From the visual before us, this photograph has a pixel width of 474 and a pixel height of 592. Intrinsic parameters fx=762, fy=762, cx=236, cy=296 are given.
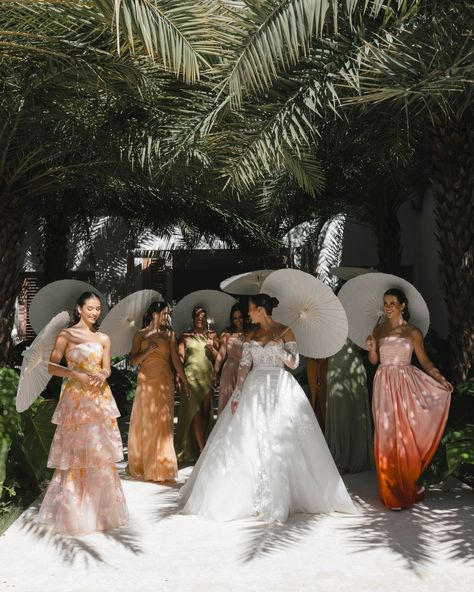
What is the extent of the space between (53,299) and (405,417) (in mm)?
3263

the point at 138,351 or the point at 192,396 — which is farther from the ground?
the point at 138,351

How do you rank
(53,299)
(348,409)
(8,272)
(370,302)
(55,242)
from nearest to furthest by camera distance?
(370,302), (53,299), (8,272), (348,409), (55,242)

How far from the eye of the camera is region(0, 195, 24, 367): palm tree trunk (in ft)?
24.7

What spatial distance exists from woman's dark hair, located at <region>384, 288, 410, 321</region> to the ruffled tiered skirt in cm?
252

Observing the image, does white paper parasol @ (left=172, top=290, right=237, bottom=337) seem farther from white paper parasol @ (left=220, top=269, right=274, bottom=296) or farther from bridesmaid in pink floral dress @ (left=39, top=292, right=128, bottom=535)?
bridesmaid in pink floral dress @ (left=39, top=292, right=128, bottom=535)

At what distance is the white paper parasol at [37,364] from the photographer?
207 inches

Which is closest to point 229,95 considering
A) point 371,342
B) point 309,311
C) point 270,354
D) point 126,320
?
point 309,311

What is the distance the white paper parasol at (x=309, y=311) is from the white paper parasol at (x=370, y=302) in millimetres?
557

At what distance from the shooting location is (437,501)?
6.30 meters

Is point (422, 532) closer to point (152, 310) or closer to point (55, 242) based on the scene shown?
point (152, 310)

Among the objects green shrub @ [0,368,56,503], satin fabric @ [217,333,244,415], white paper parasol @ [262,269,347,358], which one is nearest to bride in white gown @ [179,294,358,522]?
white paper parasol @ [262,269,347,358]

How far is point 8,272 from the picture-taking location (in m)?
7.61

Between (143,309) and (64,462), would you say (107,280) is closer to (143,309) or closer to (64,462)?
(143,309)

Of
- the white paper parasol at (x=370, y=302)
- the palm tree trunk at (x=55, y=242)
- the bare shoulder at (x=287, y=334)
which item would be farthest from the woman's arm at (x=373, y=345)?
the palm tree trunk at (x=55, y=242)
